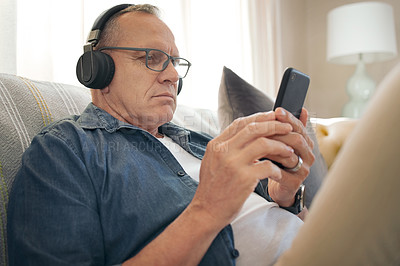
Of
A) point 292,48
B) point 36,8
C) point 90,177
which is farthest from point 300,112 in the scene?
point 292,48

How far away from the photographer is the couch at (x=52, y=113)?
789 millimetres

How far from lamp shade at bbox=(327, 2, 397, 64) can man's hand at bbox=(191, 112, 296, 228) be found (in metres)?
2.34

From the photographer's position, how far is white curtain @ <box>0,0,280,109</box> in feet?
4.70

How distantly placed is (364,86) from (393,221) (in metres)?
2.81

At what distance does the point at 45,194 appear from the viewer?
67 centimetres

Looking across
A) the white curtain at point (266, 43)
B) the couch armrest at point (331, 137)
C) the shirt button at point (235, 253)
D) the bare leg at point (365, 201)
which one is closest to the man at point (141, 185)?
the shirt button at point (235, 253)

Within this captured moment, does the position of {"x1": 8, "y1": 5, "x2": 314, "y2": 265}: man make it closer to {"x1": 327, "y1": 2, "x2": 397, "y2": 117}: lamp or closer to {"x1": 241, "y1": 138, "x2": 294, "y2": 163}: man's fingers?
{"x1": 241, "y1": 138, "x2": 294, "y2": 163}: man's fingers

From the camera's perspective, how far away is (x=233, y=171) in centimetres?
62

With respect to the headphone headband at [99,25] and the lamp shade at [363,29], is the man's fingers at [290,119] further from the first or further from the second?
the lamp shade at [363,29]

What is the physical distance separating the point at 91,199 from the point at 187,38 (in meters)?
1.65

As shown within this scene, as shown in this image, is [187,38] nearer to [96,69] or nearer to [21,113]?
[96,69]

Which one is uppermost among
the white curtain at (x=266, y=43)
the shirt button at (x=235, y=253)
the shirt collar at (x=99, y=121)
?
the white curtain at (x=266, y=43)

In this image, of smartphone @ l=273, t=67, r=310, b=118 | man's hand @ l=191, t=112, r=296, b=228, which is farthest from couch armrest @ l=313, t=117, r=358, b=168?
man's hand @ l=191, t=112, r=296, b=228

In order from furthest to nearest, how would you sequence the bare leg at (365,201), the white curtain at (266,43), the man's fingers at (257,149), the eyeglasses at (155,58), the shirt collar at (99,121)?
the white curtain at (266,43) < the eyeglasses at (155,58) < the shirt collar at (99,121) < the man's fingers at (257,149) < the bare leg at (365,201)
